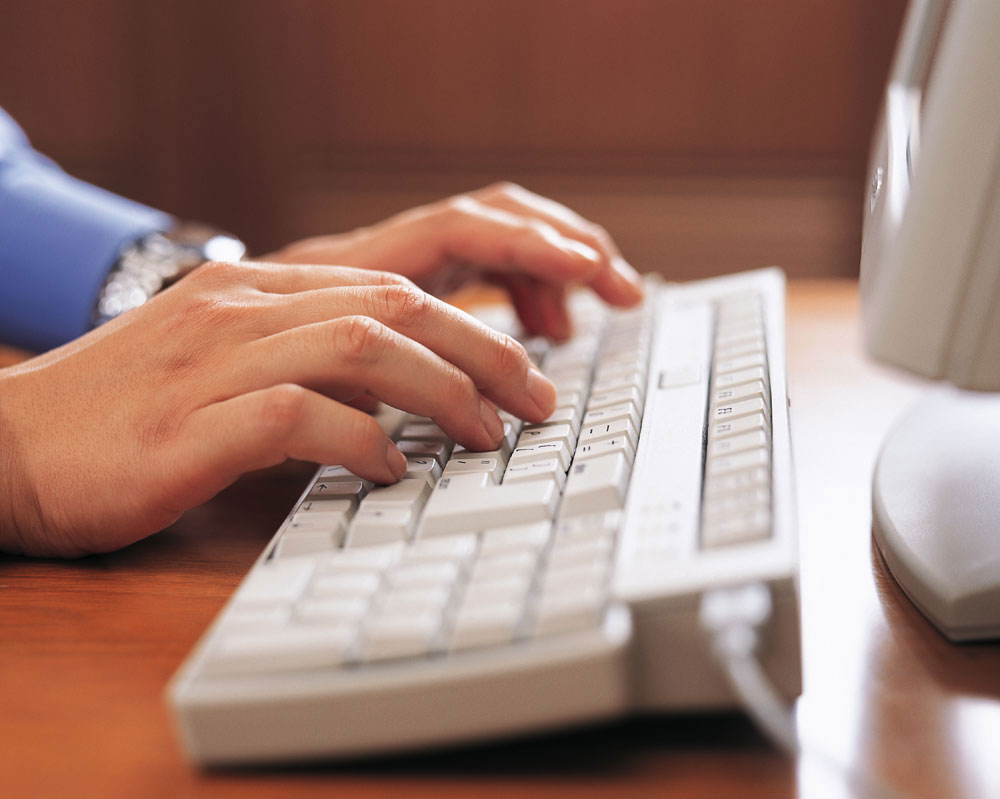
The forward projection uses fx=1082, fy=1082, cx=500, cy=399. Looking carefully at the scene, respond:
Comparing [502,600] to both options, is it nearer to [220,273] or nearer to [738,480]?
[738,480]

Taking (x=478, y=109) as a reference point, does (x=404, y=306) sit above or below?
above

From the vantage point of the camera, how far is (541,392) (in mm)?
524

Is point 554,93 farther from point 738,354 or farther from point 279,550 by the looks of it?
point 279,550

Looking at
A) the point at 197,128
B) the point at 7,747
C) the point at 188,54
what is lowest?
the point at 197,128

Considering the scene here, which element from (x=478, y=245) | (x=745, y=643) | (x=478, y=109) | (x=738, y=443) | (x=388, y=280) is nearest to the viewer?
(x=745, y=643)

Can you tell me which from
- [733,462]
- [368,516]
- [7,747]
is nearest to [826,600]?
[733,462]

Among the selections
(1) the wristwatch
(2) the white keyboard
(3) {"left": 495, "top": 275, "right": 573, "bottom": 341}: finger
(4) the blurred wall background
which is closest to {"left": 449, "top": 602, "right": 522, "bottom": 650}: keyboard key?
(2) the white keyboard

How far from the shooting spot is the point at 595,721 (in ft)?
1.08

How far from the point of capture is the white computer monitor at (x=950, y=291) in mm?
361

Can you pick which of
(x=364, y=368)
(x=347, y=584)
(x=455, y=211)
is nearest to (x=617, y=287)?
(x=455, y=211)

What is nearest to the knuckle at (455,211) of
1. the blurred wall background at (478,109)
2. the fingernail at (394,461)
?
the fingernail at (394,461)

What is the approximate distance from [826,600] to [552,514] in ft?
0.40

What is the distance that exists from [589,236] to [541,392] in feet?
0.96

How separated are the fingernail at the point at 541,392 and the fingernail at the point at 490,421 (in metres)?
0.02
